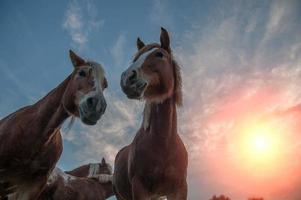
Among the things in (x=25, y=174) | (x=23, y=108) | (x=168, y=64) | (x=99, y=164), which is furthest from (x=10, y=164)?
(x=99, y=164)

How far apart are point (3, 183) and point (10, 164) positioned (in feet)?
2.15

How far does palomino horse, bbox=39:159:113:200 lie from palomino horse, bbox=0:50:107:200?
3264 mm

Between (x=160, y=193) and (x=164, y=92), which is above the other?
(x=164, y=92)

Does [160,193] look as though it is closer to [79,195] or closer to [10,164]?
[10,164]

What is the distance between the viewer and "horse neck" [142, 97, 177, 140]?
18.2 ft

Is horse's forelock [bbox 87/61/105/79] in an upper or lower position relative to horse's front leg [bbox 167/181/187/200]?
upper

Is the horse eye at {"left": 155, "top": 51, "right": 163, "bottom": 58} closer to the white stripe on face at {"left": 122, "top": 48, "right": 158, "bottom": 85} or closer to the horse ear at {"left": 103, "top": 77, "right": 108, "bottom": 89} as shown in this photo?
the white stripe on face at {"left": 122, "top": 48, "right": 158, "bottom": 85}

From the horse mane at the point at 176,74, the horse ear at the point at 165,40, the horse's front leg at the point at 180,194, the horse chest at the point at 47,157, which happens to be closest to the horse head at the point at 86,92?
the horse chest at the point at 47,157

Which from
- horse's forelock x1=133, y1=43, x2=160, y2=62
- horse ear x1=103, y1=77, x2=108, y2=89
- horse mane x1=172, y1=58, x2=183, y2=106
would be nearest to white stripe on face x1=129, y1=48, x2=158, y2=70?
horse's forelock x1=133, y1=43, x2=160, y2=62

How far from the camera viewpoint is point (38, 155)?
230 inches

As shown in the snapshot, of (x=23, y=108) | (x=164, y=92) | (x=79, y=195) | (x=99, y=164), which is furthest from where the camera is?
(x=99, y=164)

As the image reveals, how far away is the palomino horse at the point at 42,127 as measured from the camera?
5531 millimetres

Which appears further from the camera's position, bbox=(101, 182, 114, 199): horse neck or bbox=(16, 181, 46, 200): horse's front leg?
bbox=(101, 182, 114, 199): horse neck

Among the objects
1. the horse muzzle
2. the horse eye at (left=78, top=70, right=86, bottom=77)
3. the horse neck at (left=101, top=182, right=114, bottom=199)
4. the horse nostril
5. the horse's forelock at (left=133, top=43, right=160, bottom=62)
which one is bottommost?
the horse muzzle
